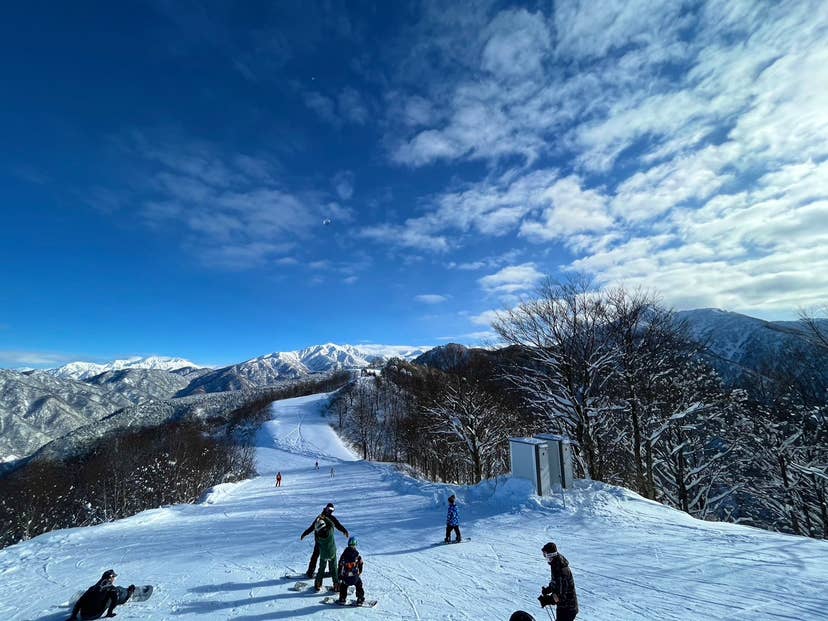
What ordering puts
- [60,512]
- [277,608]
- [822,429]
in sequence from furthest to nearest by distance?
1. [60,512]
2. [822,429]
3. [277,608]

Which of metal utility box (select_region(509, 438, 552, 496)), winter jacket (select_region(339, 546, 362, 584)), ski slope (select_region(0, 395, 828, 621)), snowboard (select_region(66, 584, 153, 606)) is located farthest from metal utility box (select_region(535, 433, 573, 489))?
snowboard (select_region(66, 584, 153, 606))

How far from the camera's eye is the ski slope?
7.45 metres

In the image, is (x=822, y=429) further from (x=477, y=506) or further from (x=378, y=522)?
(x=378, y=522)

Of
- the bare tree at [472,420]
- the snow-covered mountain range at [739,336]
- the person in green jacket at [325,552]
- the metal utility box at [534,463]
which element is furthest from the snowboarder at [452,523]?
the snow-covered mountain range at [739,336]

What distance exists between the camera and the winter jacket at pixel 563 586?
5.48 metres

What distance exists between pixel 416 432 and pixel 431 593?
142 ft

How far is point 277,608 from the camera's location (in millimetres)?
7918

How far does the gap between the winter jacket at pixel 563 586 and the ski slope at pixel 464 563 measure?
2.14m

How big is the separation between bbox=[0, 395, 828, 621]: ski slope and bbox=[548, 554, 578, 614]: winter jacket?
2.14 meters

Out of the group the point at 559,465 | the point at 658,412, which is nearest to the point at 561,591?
the point at 559,465

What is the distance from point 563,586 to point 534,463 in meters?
10.7

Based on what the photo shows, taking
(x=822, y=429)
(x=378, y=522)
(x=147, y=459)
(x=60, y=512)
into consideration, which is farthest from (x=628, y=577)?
(x=60, y=512)

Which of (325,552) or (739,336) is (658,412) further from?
(739,336)

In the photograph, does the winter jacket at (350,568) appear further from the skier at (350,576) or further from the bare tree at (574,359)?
the bare tree at (574,359)
